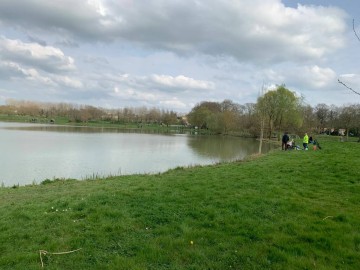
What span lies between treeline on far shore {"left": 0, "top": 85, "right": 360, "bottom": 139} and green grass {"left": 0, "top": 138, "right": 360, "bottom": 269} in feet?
103

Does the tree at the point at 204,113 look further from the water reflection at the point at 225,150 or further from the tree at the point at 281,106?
the water reflection at the point at 225,150

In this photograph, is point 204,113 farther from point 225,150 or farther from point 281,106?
point 225,150

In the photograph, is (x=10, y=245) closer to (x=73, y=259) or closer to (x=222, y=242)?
(x=73, y=259)

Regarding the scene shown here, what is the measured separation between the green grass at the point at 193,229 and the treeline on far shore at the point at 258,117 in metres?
31.5

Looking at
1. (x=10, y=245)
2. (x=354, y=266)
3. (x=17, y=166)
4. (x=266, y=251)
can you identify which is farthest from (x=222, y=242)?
(x=17, y=166)

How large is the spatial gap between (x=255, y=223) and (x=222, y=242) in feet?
3.78

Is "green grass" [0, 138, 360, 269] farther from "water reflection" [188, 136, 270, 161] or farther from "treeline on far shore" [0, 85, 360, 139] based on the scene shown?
"treeline on far shore" [0, 85, 360, 139]

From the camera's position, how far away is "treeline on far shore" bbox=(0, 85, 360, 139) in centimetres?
5606

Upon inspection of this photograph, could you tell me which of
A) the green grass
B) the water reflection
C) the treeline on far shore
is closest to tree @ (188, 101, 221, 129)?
the treeline on far shore

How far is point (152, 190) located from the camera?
9.60m

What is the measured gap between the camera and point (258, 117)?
203 feet

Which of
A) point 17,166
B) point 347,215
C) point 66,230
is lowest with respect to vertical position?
point 17,166

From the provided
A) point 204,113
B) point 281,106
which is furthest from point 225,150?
point 204,113

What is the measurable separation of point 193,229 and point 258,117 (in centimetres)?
5818
